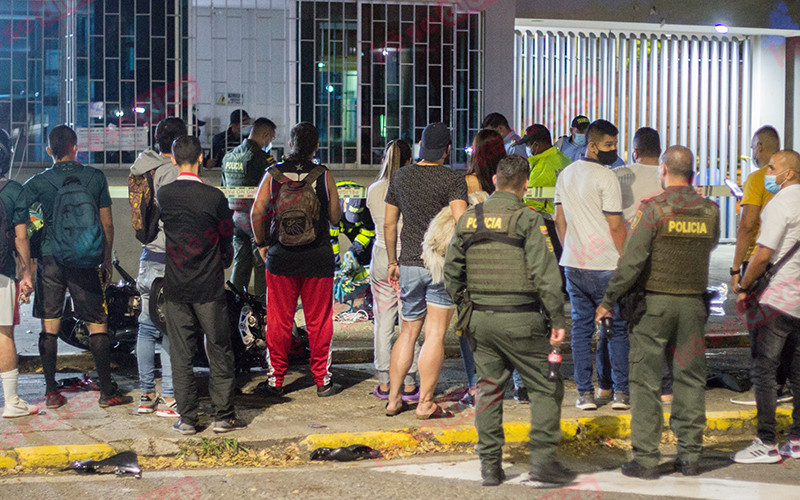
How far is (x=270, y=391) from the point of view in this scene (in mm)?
7180

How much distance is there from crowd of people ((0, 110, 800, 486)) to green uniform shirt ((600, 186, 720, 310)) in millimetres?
11

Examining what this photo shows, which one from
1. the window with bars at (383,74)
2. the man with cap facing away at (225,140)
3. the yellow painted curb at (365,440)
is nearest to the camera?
the yellow painted curb at (365,440)

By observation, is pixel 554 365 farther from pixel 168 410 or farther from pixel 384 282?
pixel 168 410

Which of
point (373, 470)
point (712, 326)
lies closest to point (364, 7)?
point (712, 326)

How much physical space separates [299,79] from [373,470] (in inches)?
314

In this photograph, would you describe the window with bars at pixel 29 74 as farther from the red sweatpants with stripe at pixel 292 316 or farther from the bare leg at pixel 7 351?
the red sweatpants with stripe at pixel 292 316

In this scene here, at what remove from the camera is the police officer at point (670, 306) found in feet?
17.7

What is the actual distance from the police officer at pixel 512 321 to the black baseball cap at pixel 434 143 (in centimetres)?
129

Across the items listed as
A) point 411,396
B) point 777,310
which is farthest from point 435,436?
point 777,310

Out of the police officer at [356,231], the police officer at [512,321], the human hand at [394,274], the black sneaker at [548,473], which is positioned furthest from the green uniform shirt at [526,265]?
the police officer at [356,231]

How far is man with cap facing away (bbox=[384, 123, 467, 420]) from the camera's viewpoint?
21.0 ft

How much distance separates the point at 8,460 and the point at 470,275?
9.56 feet

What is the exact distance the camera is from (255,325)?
7.53 meters

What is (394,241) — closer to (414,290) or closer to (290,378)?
(414,290)
